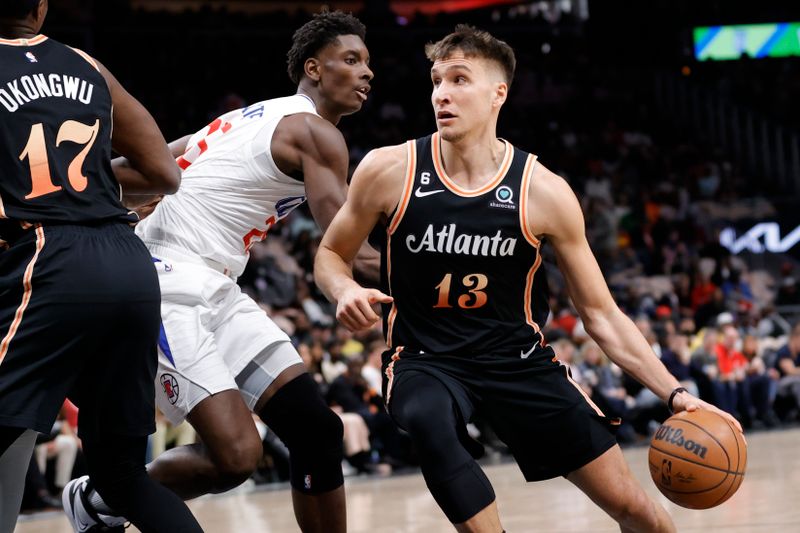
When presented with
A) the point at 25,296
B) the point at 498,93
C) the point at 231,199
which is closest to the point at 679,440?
the point at 498,93

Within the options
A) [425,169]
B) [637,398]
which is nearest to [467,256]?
[425,169]

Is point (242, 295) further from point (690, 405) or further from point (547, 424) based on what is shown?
point (690, 405)

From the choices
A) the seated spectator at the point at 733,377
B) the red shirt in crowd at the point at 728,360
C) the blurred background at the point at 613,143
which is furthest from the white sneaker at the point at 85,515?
the red shirt in crowd at the point at 728,360

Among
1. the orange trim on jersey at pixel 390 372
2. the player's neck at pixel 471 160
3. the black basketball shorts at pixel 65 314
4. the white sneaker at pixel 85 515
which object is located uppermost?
the player's neck at pixel 471 160

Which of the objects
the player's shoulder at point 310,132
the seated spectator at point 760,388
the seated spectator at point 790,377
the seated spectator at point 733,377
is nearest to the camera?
the player's shoulder at point 310,132

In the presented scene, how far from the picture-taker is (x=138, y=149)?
376cm

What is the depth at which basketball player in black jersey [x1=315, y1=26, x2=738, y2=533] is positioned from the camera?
4.19 meters

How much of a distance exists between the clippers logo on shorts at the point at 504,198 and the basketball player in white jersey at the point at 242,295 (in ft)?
1.96

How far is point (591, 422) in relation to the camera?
13.8 ft

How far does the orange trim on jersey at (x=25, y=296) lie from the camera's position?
3.36 metres

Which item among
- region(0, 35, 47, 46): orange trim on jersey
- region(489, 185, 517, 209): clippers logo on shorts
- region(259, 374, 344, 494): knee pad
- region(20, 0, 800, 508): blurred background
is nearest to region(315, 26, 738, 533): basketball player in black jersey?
region(489, 185, 517, 209): clippers logo on shorts

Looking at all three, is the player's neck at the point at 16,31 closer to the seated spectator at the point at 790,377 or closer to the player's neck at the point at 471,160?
the player's neck at the point at 471,160

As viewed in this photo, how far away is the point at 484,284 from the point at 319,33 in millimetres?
1549

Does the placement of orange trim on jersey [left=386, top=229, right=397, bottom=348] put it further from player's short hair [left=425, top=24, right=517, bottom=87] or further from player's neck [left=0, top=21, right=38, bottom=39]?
player's neck [left=0, top=21, right=38, bottom=39]
